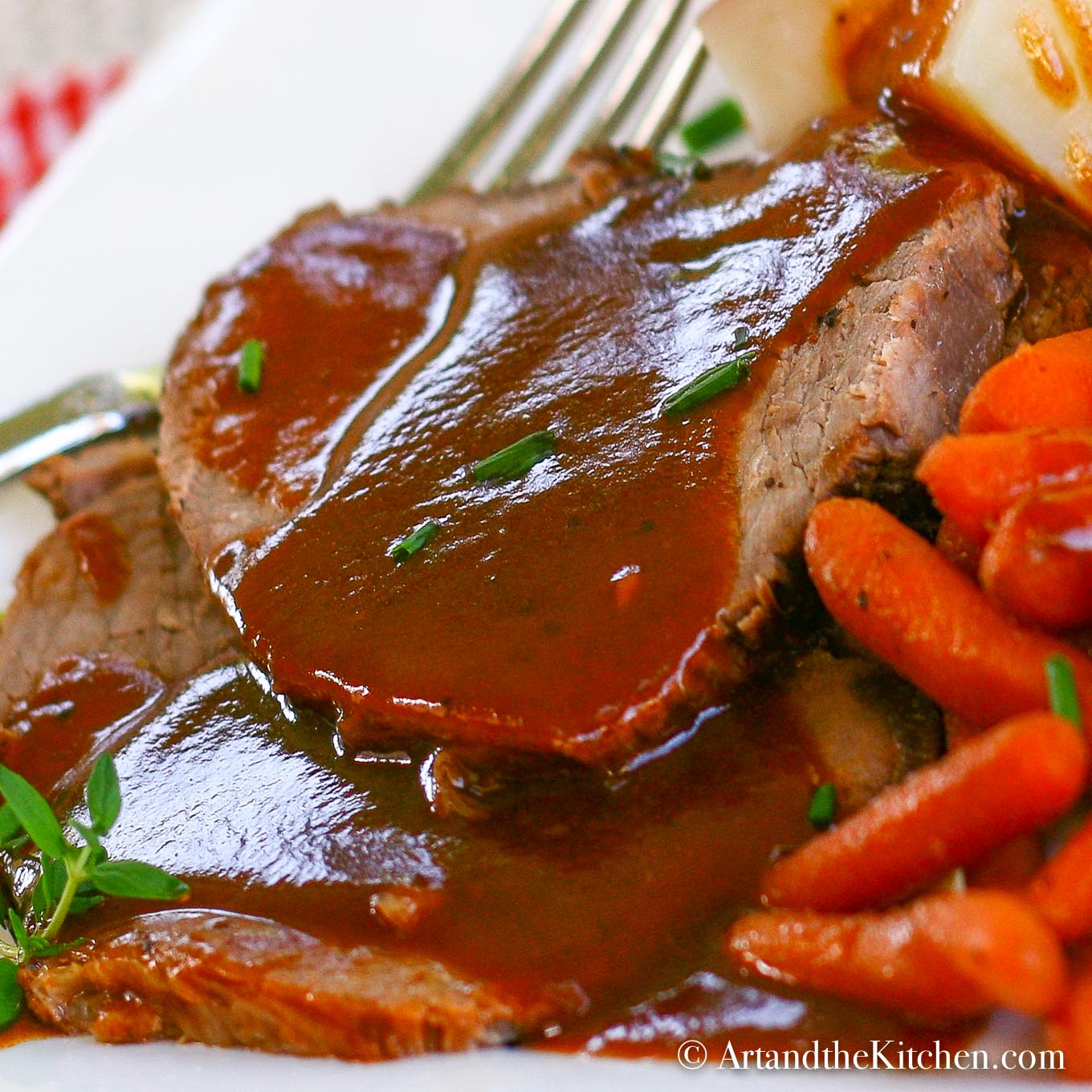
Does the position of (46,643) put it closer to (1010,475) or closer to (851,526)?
(851,526)

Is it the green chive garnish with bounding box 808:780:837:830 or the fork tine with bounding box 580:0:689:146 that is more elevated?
Result: the fork tine with bounding box 580:0:689:146

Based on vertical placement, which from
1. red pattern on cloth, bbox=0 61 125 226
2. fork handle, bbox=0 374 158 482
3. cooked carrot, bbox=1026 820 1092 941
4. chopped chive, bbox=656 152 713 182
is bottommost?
cooked carrot, bbox=1026 820 1092 941

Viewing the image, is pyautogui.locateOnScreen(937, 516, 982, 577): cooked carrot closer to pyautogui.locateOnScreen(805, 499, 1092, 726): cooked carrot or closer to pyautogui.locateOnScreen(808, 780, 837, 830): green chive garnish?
pyautogui.locateOnScreen(805, 499, 1092, 726): cooked carrot

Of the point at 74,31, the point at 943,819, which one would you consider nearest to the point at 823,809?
the point at 943,819

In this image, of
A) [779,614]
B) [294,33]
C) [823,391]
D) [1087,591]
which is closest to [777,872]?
[779,614]

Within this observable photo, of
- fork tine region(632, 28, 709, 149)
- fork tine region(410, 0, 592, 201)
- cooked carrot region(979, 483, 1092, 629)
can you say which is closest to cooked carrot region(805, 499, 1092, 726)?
cooked carrot region(979, 483, 1092, 629)

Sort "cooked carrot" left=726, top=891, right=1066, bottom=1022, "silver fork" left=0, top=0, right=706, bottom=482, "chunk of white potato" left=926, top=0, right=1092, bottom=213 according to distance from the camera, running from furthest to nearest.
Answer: "silver fork" left=0, top=0, right=706, bottom=482, "chunk of white potato" left=926, top=0, right=1092, bottom=213, "cooked carrot" left=726, top=891, right=1066, bottom=1022

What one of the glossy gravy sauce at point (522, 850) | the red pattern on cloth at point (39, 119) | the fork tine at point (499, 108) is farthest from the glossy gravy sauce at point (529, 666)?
the red pattern on cloth at point (39, 119)

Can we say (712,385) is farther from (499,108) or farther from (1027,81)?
(499,108)
